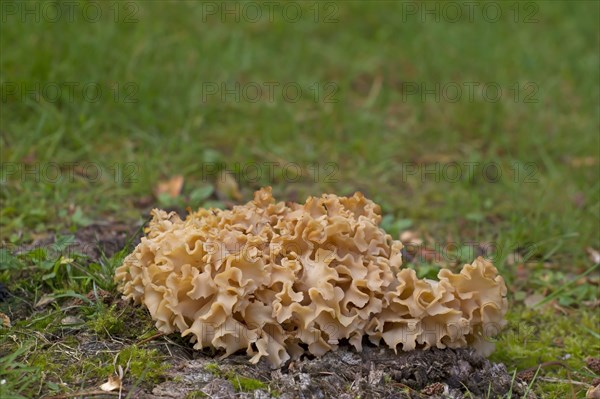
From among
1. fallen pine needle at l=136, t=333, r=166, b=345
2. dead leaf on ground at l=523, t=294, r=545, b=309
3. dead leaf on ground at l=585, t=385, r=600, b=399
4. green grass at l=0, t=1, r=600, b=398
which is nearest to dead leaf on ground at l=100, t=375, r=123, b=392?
fallen pine needle at l=136, t=333, r=166, b=345

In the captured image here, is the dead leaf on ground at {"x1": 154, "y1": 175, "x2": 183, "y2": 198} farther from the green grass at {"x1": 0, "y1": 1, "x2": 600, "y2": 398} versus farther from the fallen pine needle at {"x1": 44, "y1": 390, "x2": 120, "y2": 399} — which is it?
the fallen pine needle at {"x1": 44, "y1": 390, "x2": 120, "y2": 399}

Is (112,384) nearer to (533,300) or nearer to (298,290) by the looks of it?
(298,290)

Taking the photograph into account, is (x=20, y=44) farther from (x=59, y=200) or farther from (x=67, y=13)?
(x=59, y=200)

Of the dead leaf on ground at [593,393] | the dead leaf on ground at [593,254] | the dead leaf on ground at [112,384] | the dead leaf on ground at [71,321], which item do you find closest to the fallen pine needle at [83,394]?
the dead leaf on ground at [112,384]

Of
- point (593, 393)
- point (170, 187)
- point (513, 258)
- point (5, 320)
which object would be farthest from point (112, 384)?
point (513, 258)

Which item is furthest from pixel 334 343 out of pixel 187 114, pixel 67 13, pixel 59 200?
pixel 67 13

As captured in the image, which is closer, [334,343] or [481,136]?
[334,343]
